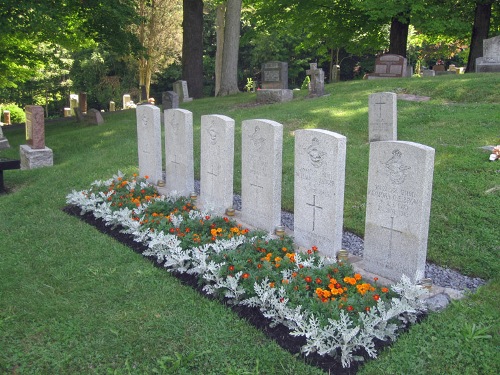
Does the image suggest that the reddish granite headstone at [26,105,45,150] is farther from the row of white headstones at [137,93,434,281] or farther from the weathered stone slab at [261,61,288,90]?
the weathered stone slab at [261,61,288,90]

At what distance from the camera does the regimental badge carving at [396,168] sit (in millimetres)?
5469

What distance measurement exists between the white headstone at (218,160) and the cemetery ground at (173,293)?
108cm

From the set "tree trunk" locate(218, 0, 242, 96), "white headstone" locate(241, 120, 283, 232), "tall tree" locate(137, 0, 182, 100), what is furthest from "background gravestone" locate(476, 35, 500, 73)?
"tall tree" locate(137, 0, 182, 100)

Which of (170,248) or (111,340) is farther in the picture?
(170,248)

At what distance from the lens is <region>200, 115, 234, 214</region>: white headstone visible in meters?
7.84

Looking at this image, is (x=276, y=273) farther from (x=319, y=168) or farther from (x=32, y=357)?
(x=32, y=357)

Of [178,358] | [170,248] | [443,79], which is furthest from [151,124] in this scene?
[443,79]

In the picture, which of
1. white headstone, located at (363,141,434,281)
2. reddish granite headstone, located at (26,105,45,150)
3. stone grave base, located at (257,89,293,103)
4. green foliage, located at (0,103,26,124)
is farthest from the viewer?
green foliage, located at (0,103,26,124)

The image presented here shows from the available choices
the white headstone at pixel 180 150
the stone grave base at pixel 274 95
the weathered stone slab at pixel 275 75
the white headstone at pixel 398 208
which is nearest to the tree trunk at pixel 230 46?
the weathered stone slab at pixel 275 75

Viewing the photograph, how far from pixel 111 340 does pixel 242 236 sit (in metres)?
2.15

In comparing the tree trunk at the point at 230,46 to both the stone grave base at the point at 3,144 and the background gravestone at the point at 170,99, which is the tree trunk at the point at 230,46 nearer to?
the background gravestone at the point at 170,99

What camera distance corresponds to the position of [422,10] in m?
19.4

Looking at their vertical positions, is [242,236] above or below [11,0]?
below

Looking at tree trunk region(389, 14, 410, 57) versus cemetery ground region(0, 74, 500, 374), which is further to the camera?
tree trunk region(389, 14, 410, 57)
